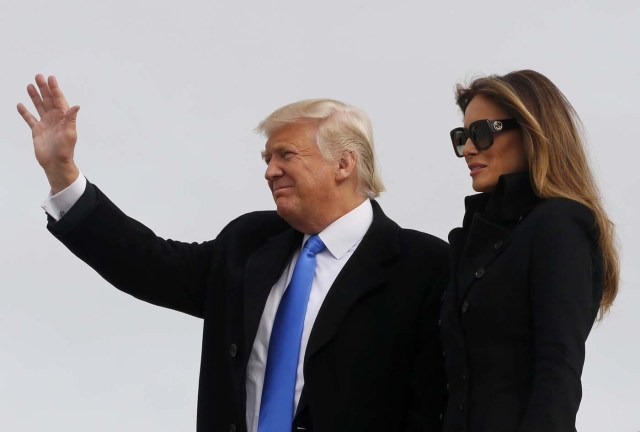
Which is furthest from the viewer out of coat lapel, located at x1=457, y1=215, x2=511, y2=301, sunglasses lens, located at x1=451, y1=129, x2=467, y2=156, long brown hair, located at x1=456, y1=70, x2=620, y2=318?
sunglasses lens, located at x1=451, y1=129, x2=467, y2=156

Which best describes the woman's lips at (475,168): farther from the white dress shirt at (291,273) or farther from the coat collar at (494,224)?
the white dress shirt at (291,273)

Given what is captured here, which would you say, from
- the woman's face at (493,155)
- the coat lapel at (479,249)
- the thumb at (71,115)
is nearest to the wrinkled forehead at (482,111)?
the woman's face at (493,155)

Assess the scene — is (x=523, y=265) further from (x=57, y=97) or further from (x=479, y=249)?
(x=57, y=97)

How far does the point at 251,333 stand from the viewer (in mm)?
6703

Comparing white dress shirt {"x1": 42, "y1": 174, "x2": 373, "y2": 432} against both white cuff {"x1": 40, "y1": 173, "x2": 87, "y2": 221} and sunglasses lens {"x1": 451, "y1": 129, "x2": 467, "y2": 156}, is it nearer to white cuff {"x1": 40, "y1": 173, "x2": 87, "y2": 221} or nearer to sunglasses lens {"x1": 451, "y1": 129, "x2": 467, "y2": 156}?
white cuff {"x1": 40, "y1": 173, "x2": 87, "y2": 221}

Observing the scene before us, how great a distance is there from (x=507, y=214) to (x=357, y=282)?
122 centimetres

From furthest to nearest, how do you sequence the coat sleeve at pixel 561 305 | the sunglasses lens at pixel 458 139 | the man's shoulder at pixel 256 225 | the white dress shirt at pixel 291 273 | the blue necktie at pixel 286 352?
the man's shoulder at pixel 256 225 < the white dress shirt at pixel 291 273 < the blue necktie at pixel 286 352 < the sunglasses lens at pixel 458 139 < the coat sleeve at pixel 561 305

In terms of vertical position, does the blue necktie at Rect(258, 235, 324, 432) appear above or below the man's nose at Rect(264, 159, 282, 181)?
below

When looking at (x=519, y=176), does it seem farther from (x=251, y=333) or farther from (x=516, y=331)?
(x=251, y=333)

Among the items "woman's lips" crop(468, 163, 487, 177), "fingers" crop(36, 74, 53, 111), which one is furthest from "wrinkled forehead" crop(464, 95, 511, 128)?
"fingers" crop(36, 74, 53, 111)

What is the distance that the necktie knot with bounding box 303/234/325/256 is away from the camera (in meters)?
6.98

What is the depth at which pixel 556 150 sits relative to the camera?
567 centimetres

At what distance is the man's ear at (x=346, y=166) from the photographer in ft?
23.3

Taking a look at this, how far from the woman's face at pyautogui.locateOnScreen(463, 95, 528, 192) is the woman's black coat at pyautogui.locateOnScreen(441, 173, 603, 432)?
0.09 meters
